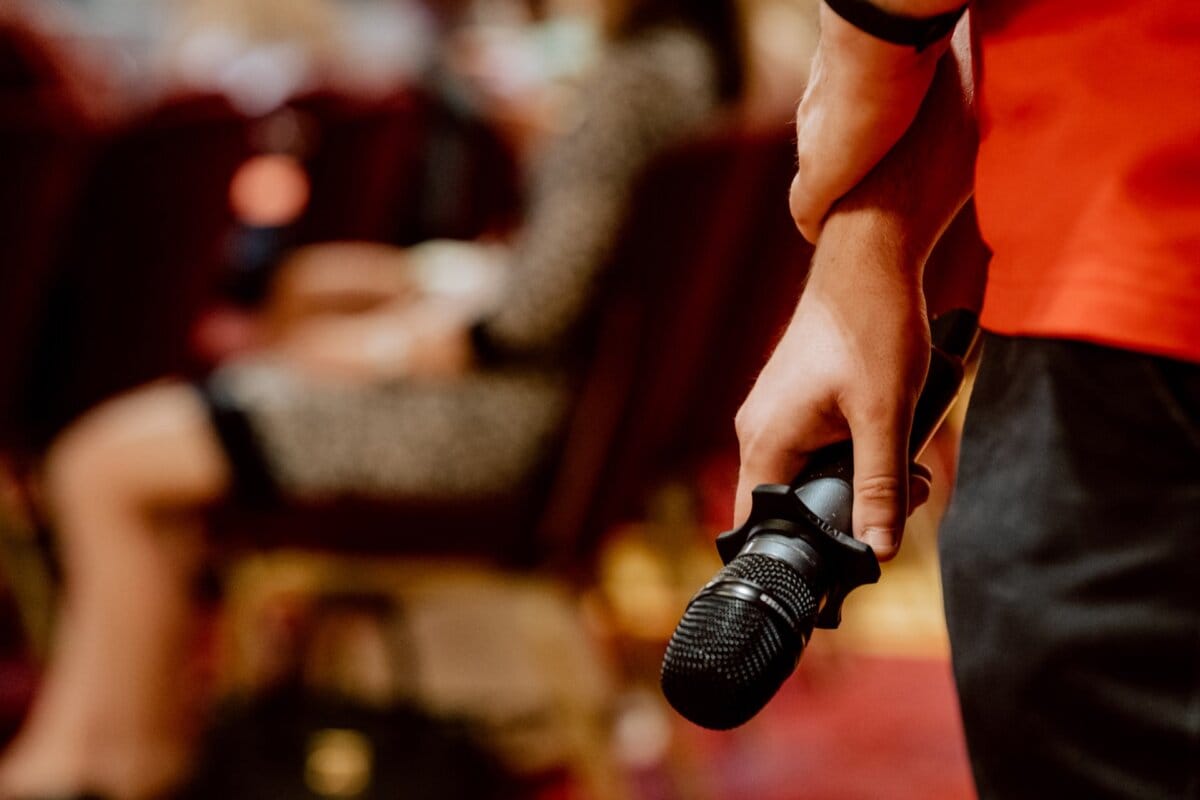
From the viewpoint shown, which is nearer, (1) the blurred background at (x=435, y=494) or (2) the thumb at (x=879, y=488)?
(2) the thumb at (x=879, y=488)

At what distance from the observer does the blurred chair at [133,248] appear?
6.08 feet

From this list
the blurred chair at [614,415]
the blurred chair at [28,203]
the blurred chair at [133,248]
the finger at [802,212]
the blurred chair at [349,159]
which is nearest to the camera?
the finger at [802,212]

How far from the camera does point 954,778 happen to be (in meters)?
1.96

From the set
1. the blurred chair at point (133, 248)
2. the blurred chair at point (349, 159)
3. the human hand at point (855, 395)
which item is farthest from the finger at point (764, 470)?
the blurred chair at point (349, 159)

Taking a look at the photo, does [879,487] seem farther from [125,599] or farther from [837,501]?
[125,599]

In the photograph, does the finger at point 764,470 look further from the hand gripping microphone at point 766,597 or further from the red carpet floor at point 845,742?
the red carpet floor at point 845,742

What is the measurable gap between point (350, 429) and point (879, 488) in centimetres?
Answer: 120

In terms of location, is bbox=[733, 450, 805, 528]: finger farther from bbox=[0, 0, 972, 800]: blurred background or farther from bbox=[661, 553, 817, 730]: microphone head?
bbox=[0, 0, 972, 800]: blurred background

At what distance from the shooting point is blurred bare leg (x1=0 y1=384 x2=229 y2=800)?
1564mm

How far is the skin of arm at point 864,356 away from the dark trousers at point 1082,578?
0.04 metres

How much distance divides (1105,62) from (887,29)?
0.24ft

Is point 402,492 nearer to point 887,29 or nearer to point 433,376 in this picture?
point 433,376

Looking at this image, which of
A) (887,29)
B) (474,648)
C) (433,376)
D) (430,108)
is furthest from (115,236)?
(887,29)

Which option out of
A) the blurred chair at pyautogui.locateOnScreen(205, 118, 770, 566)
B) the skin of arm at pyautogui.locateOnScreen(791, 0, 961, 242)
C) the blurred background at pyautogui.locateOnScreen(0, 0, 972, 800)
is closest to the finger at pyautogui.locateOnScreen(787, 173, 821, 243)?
the skin of arm at pyautogui.locateOnScreen(791, 0, 961, 242)
